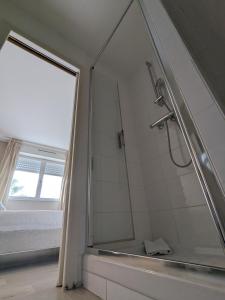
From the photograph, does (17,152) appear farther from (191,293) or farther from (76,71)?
(191,293)

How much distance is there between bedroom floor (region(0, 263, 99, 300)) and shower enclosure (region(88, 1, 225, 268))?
0.24 metres

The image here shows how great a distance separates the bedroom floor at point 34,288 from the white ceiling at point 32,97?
7.62 feet

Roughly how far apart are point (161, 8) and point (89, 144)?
1042mm

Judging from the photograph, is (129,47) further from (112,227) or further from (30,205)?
(30,205)

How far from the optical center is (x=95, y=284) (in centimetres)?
84

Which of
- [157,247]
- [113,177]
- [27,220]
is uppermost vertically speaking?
[113,177]

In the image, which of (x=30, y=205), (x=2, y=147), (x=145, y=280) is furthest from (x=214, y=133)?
(x=2, y=147)

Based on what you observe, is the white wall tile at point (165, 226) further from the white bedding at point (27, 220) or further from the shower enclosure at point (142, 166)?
the white bedding at point (27, 220)

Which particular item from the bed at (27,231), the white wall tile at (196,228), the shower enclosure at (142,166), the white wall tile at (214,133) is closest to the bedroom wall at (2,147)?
the bed at (27,231)

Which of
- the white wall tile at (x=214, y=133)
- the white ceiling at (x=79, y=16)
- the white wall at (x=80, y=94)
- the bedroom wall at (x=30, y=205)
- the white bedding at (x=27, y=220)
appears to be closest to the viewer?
the white wall tile at (x=214, y=133)

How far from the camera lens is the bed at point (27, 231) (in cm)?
162

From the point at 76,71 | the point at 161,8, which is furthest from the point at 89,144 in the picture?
the point at 161,8

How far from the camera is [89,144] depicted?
1.35 metres

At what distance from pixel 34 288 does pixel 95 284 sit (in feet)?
1.31
